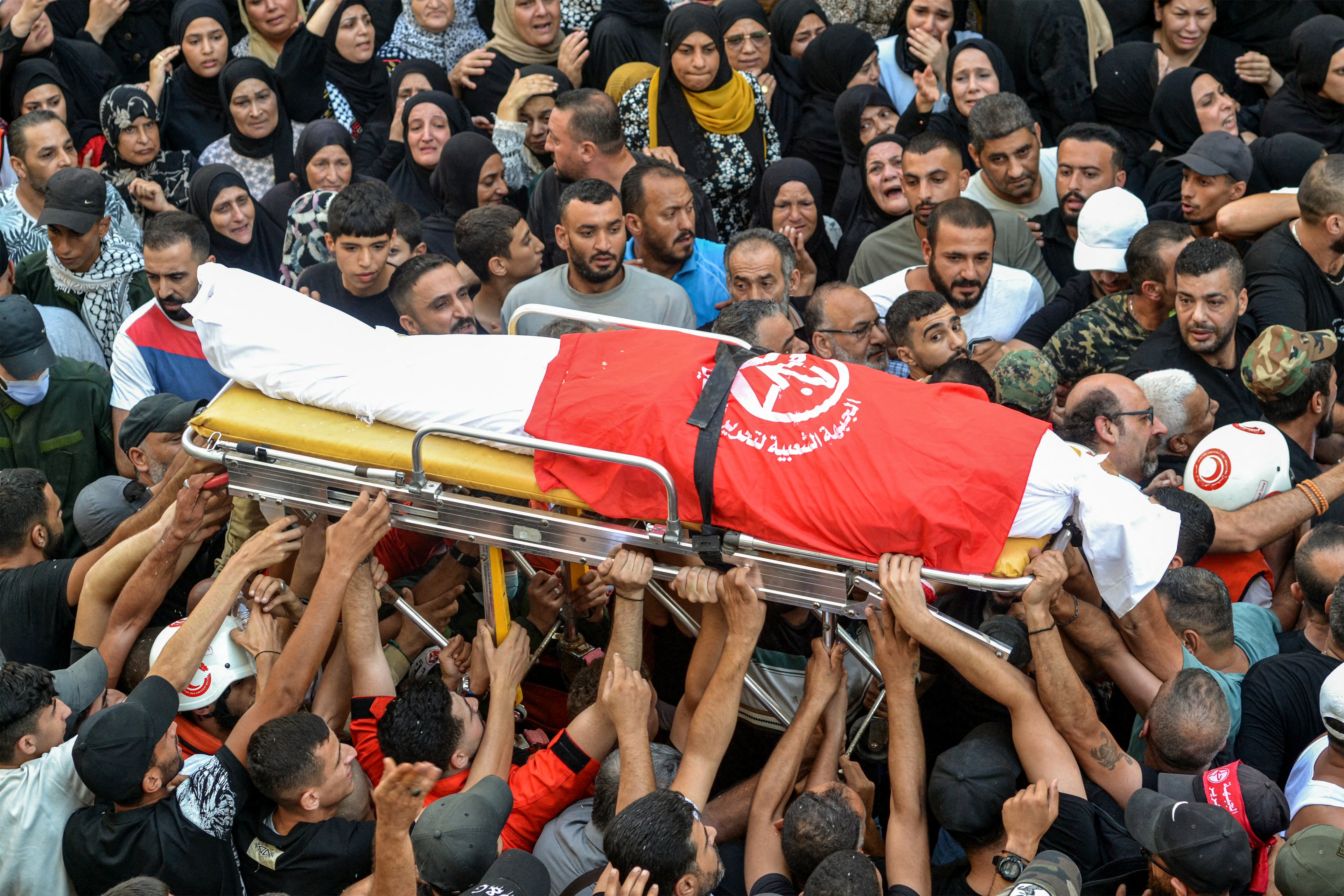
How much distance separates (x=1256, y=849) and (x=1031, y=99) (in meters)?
5.07

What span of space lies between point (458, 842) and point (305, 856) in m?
0.65

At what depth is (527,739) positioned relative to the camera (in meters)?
4.57

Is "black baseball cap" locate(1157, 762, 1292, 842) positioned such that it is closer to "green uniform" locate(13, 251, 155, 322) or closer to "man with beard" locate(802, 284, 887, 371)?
"man with beard" locate(802, 284, 887, 371)

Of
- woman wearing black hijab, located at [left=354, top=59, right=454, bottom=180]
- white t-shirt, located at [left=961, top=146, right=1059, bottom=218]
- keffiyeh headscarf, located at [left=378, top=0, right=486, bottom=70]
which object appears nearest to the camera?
white t-shirt, located at [left=961, top=146, right=1059, bottom=218]

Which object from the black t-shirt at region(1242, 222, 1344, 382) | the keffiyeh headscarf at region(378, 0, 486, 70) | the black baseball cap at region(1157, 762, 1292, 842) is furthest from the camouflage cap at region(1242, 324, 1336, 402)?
the keffiyeh headscarf at region(378, 0, 486, 70)

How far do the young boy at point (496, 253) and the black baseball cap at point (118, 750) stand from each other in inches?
113

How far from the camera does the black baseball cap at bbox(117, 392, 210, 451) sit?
4.98m

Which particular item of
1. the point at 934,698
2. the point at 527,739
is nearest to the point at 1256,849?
the point at 934,698

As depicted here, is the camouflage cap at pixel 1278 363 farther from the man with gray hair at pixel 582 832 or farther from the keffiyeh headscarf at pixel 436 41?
the keffiyeh headscarf at pixel 436 41

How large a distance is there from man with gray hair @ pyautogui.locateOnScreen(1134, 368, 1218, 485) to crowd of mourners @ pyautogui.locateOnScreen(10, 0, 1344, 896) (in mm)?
13

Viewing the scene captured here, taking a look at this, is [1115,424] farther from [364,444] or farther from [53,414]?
[53,414]

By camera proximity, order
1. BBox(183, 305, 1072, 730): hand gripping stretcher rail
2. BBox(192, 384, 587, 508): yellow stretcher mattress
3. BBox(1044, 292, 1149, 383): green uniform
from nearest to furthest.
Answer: BBox(183, 305, 1072, 730): hand gripping stretcher rail → BBox(192, 384, 587, 508): yellow stretcher mattress → BBox(1044, 292, 1149, 383): green uniform

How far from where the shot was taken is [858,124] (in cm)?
723

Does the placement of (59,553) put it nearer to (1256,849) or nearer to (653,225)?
(653,225)
